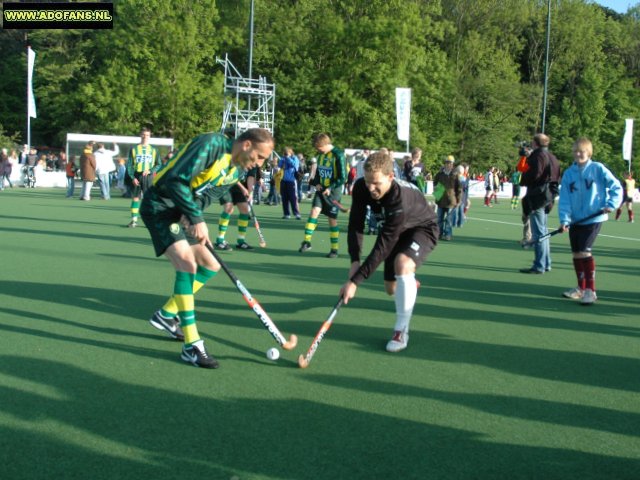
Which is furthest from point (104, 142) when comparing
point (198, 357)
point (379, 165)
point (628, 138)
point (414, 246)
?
point (379, 165)

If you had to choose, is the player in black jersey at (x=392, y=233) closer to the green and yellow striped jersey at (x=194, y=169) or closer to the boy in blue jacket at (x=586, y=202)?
the green and yellow striped jersey at (x=194, y=169)

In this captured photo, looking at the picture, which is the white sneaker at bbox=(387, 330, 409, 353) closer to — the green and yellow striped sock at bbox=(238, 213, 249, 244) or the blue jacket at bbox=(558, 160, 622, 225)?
the blue jacket at bbox=(558, 160, 622, 225)

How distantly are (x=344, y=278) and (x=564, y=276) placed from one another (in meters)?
3.17

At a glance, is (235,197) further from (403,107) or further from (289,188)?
(403,107)

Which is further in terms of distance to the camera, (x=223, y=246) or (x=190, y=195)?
(x=223, y=246)

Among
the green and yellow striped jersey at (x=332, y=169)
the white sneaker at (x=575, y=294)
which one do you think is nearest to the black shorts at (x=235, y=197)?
the green and yellow striped jersey at (x=332, y=169)

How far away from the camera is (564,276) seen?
9750 mm

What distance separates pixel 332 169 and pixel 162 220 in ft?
21.0

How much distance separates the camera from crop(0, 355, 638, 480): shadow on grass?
334 cm

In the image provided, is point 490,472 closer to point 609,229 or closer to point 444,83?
point 609,229

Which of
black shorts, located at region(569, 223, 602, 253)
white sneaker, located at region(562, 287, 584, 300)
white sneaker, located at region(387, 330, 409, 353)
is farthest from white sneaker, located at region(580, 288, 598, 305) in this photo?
white sneaker, located at region(387, 330, 409, 353)

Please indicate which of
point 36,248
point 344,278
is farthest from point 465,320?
point 36,248

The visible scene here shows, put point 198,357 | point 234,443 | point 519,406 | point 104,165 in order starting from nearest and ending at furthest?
point 234,443 → point 519,406 → point 198,357 → point 104,165

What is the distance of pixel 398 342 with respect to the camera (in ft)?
18.2
